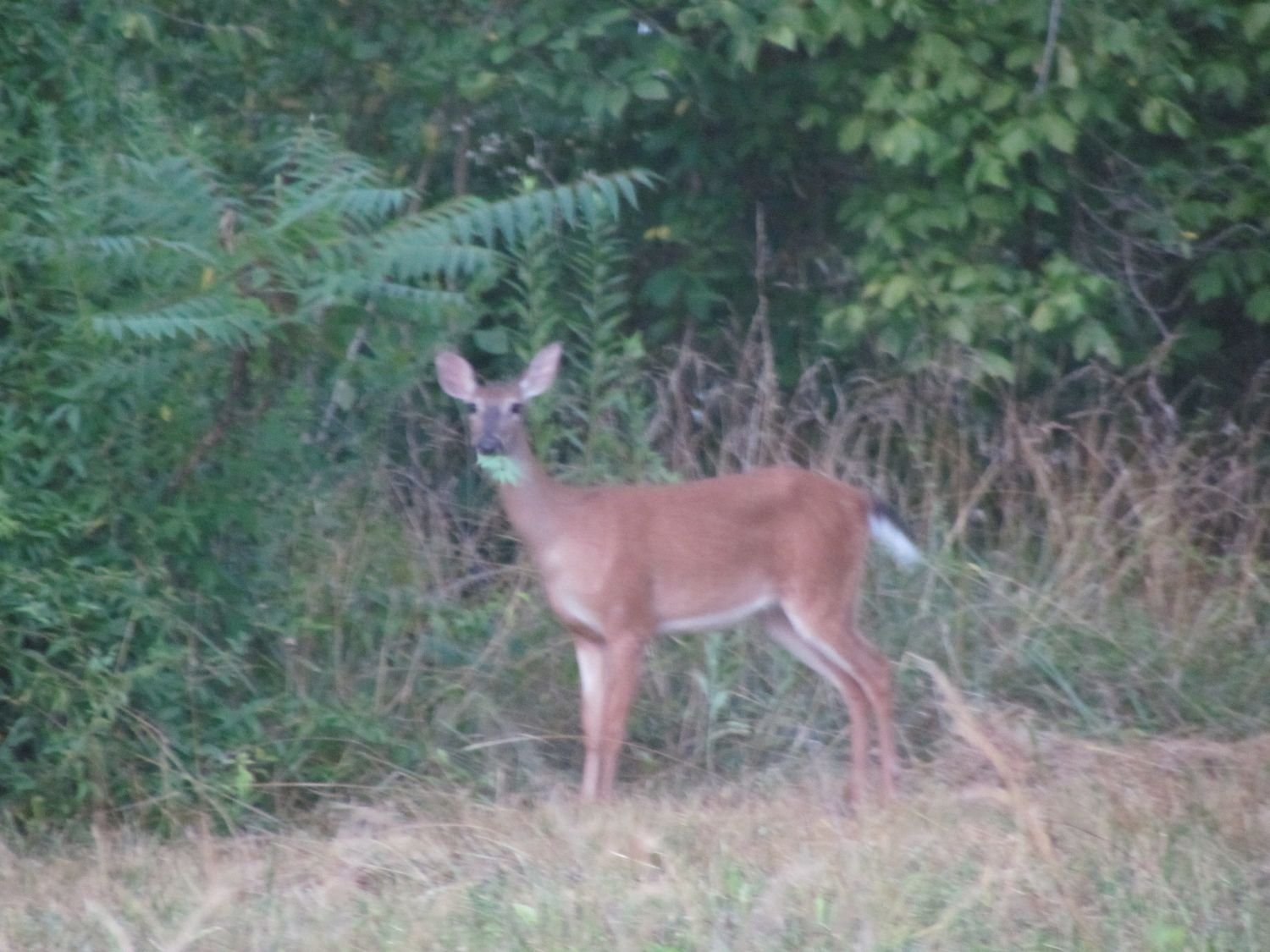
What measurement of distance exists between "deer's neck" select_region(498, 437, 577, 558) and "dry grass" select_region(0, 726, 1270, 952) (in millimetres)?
1260

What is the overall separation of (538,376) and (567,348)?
69.8 inches

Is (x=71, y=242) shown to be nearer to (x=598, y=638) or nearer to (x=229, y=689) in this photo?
(x=229, y=689)

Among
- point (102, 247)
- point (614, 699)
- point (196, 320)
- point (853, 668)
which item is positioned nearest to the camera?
point (196, 320)

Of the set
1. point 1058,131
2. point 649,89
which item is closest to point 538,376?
point 649,89

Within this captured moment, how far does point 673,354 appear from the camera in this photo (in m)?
9.66

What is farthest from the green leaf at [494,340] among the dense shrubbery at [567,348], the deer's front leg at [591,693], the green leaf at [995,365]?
the green leaf at [995,365]

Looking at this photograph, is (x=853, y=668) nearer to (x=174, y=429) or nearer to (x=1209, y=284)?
(x=174, y=429)

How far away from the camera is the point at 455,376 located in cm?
759

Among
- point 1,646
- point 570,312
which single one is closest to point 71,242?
point 1,646

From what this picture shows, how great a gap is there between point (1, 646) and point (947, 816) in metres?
3.01

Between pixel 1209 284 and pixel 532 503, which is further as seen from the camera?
pixel 1209 284

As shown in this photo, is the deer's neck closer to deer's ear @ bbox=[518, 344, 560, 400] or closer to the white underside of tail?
deer's ear @ bbox=[518, 344, 560, 400]

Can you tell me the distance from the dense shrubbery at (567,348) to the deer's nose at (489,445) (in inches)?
15.4

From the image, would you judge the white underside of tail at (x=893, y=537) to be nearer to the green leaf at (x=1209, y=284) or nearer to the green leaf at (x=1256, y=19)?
the green leaf at (x=1209, y=284)
